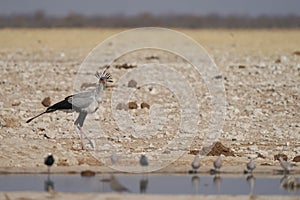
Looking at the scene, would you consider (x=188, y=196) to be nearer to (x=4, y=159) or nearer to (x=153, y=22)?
(x=4, y=159)

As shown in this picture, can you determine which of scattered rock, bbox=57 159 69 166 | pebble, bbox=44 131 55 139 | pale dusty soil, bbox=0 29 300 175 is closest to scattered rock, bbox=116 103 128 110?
pale dusty soil, bbox=0 29 300 175

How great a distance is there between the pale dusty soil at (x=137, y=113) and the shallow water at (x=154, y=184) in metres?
0.44

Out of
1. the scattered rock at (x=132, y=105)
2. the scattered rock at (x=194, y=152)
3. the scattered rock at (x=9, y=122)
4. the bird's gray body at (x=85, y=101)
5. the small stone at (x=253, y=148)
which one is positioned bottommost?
the scattered rock at (x=194, y=152)

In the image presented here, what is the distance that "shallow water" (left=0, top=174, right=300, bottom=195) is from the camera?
11.4 m

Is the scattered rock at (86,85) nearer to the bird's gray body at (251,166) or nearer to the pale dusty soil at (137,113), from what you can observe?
the pale dusty soil at (137,113)

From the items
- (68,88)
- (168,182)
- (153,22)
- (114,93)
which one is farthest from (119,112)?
(153,22)

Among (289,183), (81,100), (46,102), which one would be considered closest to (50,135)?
(81,100)

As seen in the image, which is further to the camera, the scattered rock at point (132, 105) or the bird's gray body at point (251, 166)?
the scattered rock at point (132, 105)

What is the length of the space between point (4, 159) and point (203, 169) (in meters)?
2.77

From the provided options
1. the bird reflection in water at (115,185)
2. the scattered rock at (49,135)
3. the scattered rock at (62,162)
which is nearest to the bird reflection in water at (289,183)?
the bird reflection in water at (115,185)

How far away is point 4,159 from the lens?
13375 mm

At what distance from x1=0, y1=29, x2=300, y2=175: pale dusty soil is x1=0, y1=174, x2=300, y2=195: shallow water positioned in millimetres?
435

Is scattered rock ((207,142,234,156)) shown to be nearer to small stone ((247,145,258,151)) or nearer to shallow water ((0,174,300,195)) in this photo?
small stone ((247,145,258,151))

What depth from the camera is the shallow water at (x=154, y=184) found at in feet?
37.5
